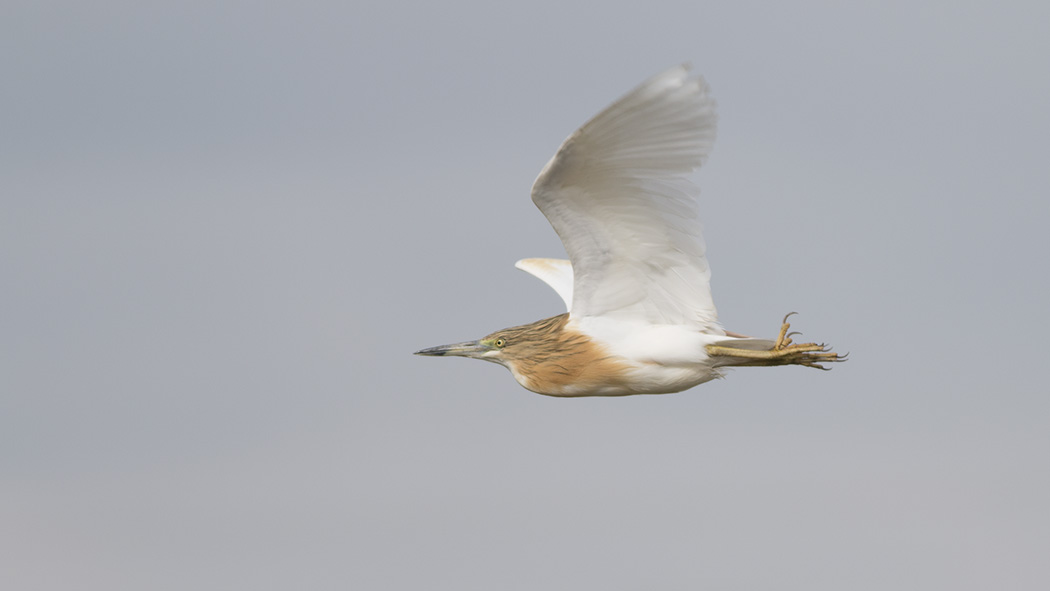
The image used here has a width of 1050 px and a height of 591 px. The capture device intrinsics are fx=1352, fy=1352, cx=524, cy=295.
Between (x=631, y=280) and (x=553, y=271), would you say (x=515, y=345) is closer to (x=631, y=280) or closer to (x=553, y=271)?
(x=631, y=280)

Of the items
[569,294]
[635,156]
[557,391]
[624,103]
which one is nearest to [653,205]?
[635,156]

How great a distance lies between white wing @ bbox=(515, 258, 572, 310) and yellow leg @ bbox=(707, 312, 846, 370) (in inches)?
113

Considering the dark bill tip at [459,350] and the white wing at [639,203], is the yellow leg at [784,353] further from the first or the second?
the dark bill tip at [459,350]

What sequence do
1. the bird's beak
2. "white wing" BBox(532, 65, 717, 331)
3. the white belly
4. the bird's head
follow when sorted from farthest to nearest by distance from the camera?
the bird's beak → the bird's head → the white belly → "white wing" BBox(532, 65, 717, 331)

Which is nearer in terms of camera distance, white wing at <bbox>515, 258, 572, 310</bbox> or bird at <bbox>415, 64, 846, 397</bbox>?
bird at <bbox>415, 64, 846, 397</bbox>

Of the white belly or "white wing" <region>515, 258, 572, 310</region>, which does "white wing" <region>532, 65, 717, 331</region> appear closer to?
the white belly

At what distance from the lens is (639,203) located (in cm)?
1257

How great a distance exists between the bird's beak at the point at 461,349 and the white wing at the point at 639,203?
139 cm

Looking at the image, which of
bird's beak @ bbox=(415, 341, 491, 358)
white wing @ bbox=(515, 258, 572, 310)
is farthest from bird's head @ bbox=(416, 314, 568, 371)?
white wing @ bbox=(515, 258, 572, 310)

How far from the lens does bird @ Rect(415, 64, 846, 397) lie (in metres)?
11.9

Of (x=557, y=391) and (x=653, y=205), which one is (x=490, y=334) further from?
(x=653, y=205)

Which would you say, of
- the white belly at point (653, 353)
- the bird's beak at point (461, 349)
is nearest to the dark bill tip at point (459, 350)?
the bird's beak at point (461, 349)

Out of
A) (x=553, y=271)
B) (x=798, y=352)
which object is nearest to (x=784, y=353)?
Answer: (x=798, y=352)

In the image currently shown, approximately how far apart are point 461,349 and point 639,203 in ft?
10.4
